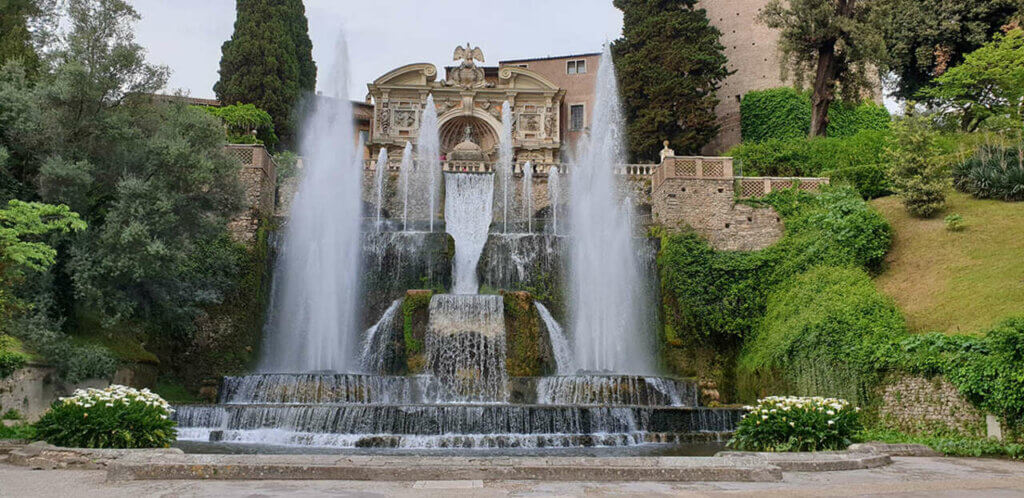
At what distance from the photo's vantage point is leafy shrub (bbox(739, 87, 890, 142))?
115 ft

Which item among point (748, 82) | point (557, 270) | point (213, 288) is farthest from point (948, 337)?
point (748, 82)

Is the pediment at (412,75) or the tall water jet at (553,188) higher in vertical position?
the pediment at (412,75)

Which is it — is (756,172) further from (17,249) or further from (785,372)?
(17,249)

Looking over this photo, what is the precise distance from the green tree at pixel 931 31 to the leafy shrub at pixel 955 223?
10940mm

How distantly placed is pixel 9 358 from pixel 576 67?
34.3 metres

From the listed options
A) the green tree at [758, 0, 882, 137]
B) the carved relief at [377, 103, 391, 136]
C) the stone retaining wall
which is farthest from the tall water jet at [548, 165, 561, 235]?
the stone retaining wall

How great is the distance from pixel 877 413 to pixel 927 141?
31.2 ft

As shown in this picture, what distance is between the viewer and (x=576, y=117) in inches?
1644

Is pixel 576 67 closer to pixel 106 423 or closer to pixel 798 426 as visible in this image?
pixel 798 426

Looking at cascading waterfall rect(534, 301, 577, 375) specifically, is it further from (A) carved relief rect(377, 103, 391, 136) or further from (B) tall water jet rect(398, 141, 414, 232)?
(A) carved relief rect(377, 103, 391, 136)

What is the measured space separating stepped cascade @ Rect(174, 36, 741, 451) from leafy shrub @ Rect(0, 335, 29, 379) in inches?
110

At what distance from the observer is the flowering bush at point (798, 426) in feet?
33.4

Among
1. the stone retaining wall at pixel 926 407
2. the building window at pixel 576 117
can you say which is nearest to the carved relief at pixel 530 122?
the building window at pixel 576 117

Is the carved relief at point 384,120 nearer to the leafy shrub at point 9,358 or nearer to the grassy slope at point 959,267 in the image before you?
the grassy slope at point 959,267
